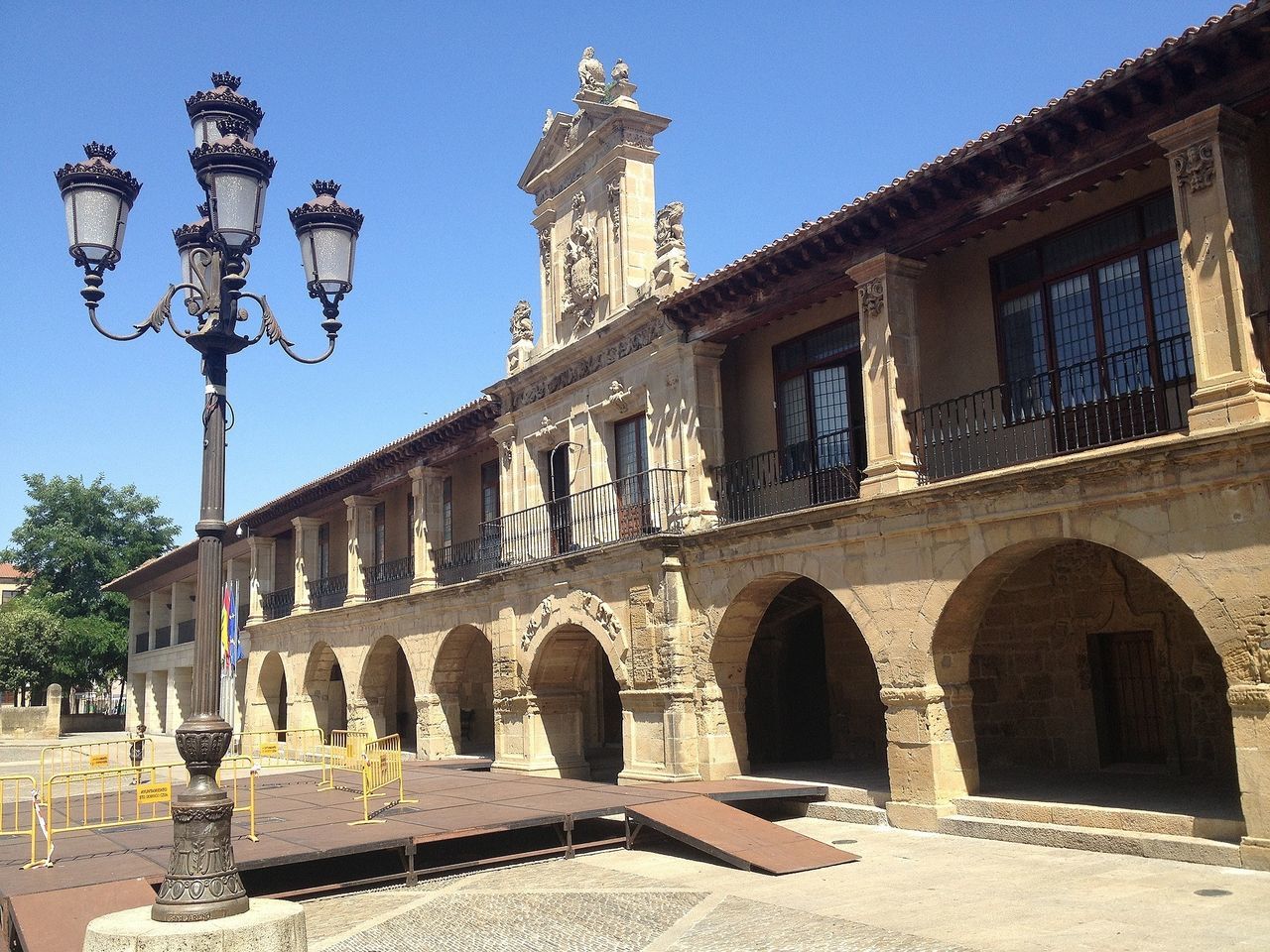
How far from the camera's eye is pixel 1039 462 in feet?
35.9

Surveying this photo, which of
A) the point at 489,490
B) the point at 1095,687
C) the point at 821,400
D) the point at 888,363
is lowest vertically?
the point at 1095,687

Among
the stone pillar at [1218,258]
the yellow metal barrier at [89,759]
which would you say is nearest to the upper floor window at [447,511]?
the yellow metal barrier at [89,759]

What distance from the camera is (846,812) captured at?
1300 centimetres

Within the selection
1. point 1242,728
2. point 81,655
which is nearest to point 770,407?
point 1242,728

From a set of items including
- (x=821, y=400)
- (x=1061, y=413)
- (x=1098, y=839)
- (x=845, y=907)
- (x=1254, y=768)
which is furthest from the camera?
(x=821, y=400)

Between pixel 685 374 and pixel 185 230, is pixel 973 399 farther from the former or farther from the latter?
pixel 185 230

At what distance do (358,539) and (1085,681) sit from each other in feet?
59.0

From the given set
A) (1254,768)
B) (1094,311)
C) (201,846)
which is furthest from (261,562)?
(1254,768)

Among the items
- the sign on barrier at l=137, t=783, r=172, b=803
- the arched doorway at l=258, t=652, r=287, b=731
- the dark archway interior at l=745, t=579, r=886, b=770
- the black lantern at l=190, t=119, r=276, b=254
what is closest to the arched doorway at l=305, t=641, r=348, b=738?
the arched doorway at l=258, t=652, r=287, b=731

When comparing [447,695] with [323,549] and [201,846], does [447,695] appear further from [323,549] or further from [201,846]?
[201,846]

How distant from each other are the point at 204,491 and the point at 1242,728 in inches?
330

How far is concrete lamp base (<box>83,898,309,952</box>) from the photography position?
18.0ft

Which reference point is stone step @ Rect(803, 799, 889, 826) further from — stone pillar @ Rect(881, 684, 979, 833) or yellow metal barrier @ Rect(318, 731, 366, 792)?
yellow metal barrier @ Rect(318, 731, 366, 792)

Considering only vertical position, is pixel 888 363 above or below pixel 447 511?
below
